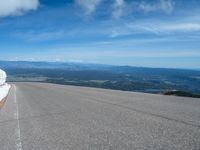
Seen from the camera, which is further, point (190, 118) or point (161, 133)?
point (190, 118)

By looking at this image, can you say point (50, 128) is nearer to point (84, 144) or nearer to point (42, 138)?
point (42, 138)

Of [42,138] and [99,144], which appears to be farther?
[42,138]

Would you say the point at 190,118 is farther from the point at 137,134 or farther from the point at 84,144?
the point at 84,144

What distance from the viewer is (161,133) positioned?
6328mm

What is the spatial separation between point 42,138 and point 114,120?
259 centimetres

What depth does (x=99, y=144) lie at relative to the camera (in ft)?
18.5

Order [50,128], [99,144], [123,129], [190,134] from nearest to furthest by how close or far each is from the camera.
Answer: [99,144], [190,134], [123,129], [50,128]

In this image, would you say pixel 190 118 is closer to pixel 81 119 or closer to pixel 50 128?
pixel 81 119

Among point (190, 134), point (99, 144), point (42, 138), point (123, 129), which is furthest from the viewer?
point (123, 129)

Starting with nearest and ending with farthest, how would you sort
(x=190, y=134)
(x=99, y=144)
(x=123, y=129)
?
(x=99, y=144), (x=190, y=134), (x=123, y=129)

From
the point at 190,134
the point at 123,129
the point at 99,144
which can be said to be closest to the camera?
the point at 99,144

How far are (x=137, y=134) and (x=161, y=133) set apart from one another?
55 cm

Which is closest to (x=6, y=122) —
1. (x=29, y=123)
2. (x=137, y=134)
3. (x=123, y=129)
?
(x=29, y=123)

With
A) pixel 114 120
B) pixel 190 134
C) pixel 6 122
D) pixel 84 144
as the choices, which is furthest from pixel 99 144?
pixel 6 122
